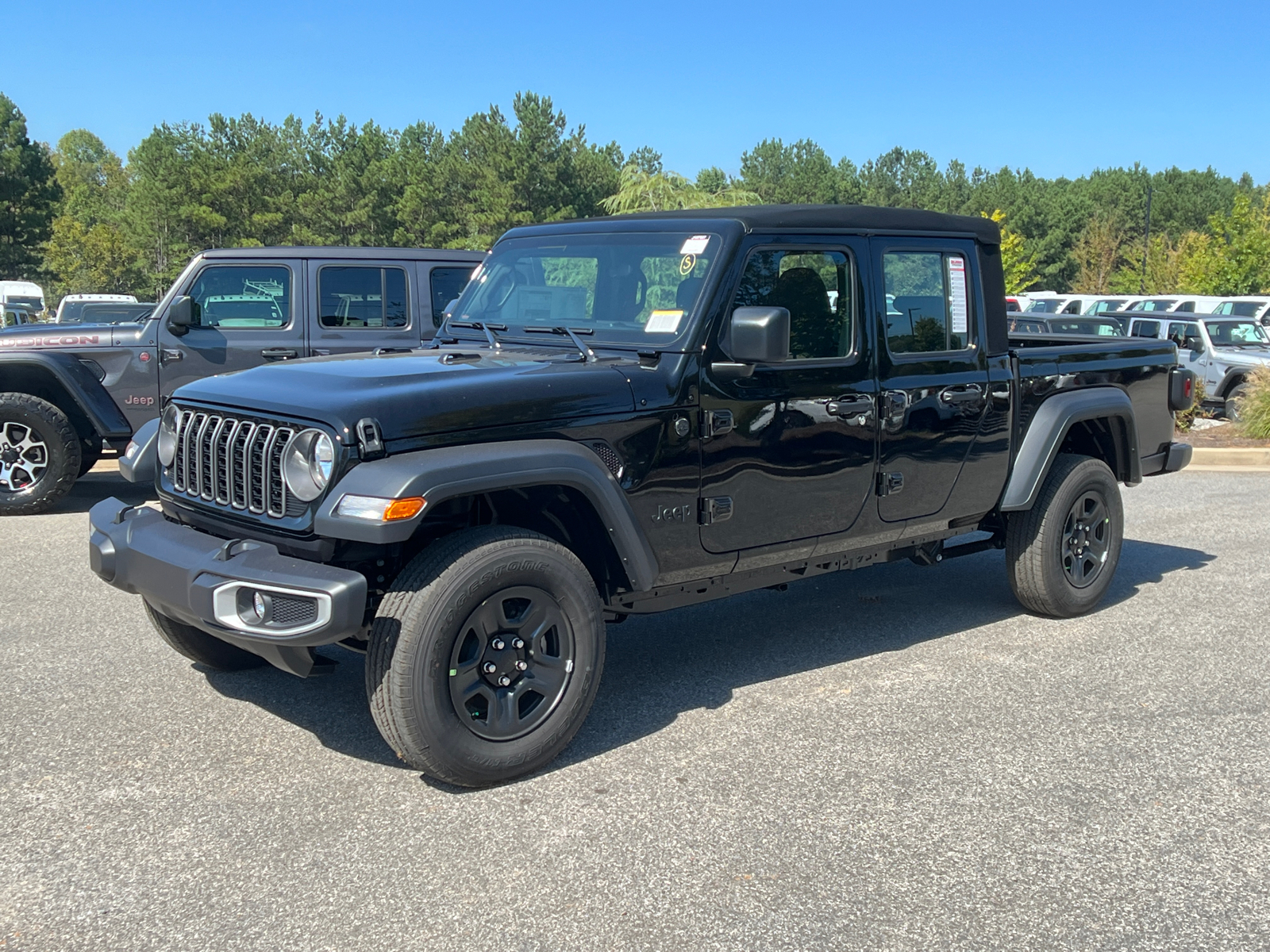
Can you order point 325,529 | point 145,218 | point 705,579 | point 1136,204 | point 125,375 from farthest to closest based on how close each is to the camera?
point 1136,204 < point 145,218 < point 125,375 < point 705,579 < point 325,529

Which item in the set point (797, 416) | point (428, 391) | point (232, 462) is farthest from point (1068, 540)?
point (232, 462)

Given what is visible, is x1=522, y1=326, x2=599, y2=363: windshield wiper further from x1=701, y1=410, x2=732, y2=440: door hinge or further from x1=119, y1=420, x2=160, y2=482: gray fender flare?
x1=119, y1=420, x2=160, y2=482: gray fender flare

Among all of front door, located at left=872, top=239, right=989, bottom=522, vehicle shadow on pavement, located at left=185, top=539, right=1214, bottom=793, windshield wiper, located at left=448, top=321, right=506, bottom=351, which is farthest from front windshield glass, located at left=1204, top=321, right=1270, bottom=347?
windshield wiper, located at left=448, top=321, right=506, bottom=351

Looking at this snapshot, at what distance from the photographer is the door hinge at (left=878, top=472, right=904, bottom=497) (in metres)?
5.08

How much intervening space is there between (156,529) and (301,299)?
16.7 ft

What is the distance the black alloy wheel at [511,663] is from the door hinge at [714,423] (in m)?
0.90

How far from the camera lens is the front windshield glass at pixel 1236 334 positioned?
17.9 m

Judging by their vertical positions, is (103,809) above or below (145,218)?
below

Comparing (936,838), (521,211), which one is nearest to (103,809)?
(936,838)

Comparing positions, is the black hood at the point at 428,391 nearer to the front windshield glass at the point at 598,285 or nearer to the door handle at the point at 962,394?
the front windshield glass at the point at 598,285

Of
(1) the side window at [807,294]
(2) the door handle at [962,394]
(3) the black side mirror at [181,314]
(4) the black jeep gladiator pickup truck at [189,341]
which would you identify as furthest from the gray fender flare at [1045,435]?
(3) the black side mirror at [181,314]

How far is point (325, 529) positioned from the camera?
3637 mm

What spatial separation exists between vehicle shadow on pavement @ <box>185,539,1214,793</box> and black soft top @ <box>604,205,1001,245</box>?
1959 mm

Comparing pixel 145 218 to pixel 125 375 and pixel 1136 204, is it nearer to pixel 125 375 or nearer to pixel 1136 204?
pixel 125 375
